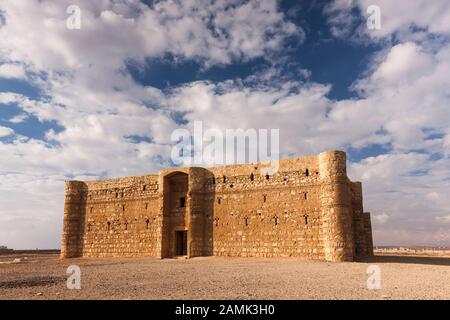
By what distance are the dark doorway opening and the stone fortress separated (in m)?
0.07

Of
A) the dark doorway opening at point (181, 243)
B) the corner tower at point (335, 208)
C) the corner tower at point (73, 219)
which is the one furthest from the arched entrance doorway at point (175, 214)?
the corner tower at point (335, 208)

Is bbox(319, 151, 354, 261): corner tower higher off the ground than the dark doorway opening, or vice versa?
bbox(319, 151, 354, 261): corner tower

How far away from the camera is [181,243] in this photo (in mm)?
25422

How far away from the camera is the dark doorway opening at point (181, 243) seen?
25109 mm

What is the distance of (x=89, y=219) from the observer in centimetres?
2831

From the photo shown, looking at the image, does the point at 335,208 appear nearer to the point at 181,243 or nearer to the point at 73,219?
the point at 181,243

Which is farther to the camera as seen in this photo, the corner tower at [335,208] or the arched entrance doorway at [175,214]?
the arched entrance doorway at [175,214]

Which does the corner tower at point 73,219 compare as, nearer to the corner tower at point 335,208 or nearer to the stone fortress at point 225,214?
the stone fortress at point 225,214

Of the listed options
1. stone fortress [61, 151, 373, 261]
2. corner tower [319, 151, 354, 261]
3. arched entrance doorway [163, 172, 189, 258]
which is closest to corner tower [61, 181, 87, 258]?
stone fortress [61, 151, 373, 261]

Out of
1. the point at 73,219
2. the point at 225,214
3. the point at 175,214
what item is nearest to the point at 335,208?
the point at 225,214

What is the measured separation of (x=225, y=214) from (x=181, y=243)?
179 inches

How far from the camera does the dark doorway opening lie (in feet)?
82.4

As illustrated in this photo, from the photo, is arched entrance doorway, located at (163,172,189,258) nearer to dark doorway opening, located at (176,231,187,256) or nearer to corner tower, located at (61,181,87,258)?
dark doorway opening, located at (176,231,187,256)

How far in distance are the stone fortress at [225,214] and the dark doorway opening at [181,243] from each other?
0.07m
